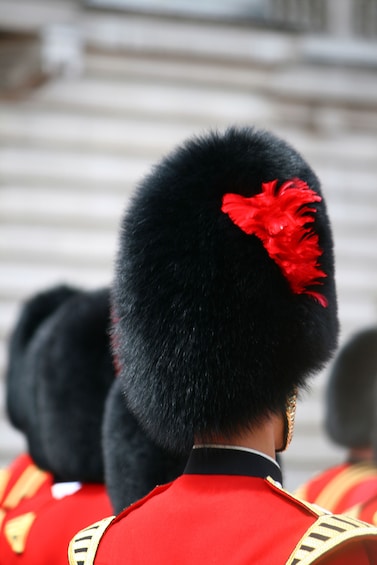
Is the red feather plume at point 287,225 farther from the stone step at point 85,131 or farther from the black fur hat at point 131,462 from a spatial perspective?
the stone step at point 85,131

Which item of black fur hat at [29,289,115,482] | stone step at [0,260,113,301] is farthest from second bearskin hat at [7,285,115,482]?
stone step at [0,260,113,301]

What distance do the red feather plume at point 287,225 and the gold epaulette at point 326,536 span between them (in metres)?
0.37

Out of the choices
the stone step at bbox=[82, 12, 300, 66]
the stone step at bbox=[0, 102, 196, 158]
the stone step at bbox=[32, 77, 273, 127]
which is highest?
the stone step at bbox=[82, 12, 300, 66]

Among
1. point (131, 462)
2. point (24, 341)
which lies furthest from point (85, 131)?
point (131, 462)

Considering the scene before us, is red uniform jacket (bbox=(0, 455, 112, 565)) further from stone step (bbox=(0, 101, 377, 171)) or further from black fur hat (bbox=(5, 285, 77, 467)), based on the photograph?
stone step (bbox=(0, 101, 377, 171))

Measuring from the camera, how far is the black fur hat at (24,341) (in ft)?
13.1

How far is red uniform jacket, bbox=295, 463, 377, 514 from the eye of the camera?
323cm

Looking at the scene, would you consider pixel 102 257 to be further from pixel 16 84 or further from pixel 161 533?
pixel 161 533

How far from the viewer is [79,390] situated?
3133 mm

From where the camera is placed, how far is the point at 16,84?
7.84 m

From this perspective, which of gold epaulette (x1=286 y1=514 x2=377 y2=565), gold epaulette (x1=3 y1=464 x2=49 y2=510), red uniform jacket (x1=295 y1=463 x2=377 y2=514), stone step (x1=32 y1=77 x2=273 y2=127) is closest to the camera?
gold epaulette (x1=286 y1=514 x2=377 y2=565)

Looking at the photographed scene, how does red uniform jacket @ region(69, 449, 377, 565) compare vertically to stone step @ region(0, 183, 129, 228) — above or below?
below

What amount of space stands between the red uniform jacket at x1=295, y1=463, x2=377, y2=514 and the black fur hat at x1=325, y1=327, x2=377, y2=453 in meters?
0.37

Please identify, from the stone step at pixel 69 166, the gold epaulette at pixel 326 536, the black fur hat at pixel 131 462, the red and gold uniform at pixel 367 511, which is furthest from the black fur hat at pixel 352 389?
the stone step at pixel 69 166
